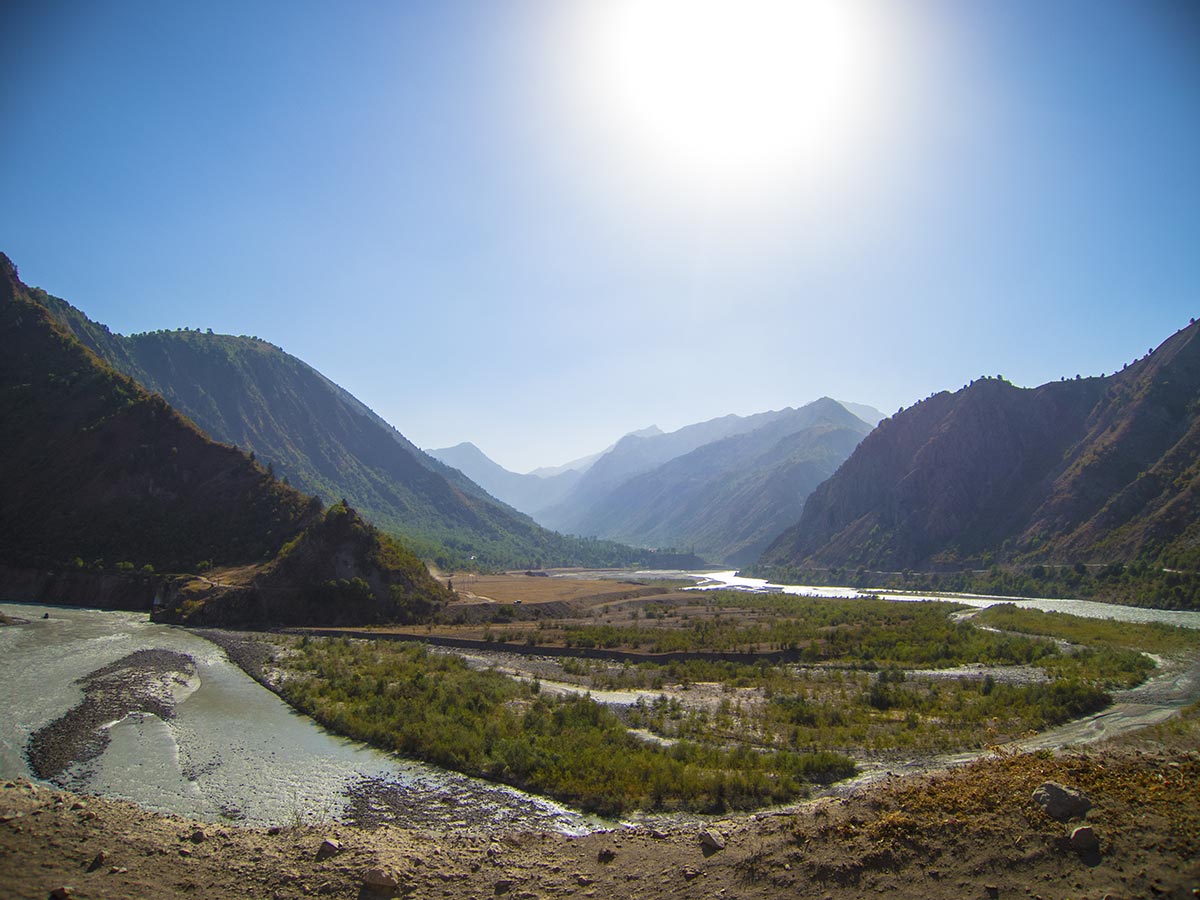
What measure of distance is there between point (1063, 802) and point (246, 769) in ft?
69.2

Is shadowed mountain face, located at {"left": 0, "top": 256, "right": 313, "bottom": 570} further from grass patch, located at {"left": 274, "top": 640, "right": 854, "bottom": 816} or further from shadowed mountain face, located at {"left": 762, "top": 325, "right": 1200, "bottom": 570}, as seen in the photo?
shadowed mountain face, located at {"left": 762, "top": 325, "right": 1200, "bottom": 570}

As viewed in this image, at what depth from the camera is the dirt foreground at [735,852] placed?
30.5ft

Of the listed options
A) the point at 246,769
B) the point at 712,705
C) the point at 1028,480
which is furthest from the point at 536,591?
the point at 1028,480

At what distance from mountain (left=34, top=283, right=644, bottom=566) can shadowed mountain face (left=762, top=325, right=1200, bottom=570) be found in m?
89.0

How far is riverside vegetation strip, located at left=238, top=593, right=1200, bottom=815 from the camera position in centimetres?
1848

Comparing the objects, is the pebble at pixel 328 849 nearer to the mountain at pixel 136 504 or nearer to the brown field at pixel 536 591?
the mountain at pixel 136 504

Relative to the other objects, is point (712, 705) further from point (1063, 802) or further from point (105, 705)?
point (105, 705)

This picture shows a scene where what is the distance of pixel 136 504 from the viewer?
209 feet

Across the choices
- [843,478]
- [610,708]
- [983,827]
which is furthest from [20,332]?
[843,478]

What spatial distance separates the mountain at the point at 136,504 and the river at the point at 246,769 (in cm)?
2760

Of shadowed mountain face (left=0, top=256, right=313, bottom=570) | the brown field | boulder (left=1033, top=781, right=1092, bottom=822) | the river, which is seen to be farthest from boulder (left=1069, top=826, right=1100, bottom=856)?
shadowed mountain face (left=0, top=256, right=313, bottom=570)

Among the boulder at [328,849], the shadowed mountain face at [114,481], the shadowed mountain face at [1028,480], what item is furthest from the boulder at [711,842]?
the shadowed mountain face at [1028,480]

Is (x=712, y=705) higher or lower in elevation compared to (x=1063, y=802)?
lower

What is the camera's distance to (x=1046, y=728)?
953 inches
